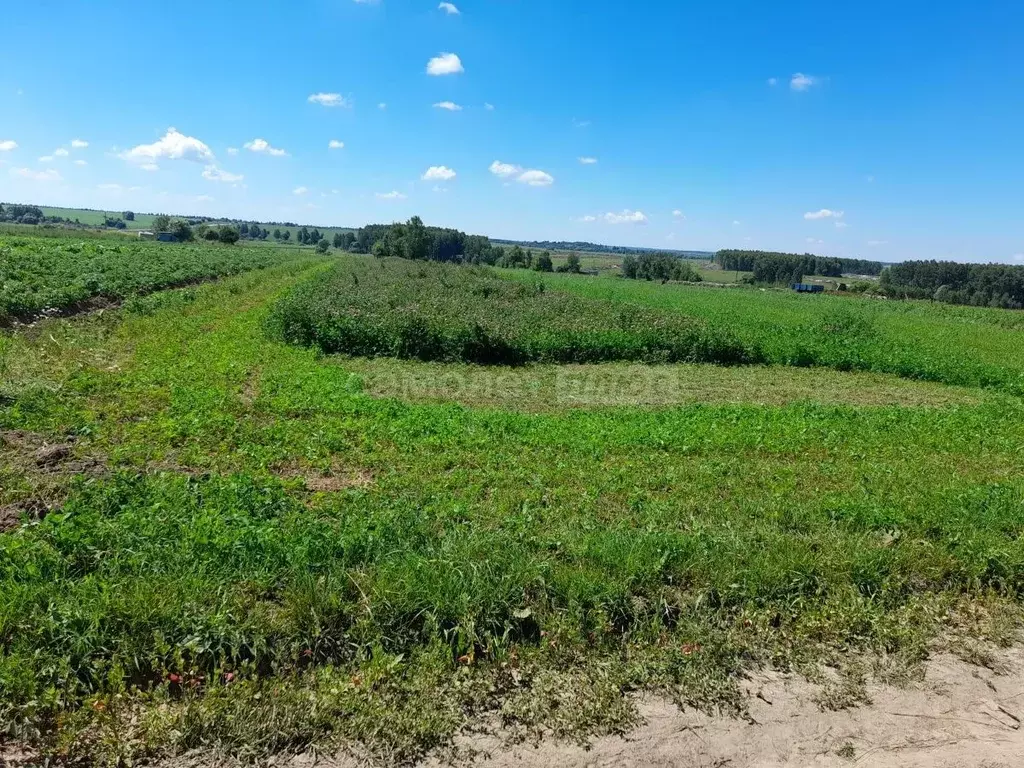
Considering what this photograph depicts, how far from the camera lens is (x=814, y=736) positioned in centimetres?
352

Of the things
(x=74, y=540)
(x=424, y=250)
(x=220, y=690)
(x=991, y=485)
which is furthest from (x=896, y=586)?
(x=424, y=250)

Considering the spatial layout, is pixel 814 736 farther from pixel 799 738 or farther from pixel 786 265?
pixel 786 265

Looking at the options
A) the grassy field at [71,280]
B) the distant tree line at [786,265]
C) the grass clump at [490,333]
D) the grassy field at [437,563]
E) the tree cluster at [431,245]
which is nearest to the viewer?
the grassy field at [437,563]

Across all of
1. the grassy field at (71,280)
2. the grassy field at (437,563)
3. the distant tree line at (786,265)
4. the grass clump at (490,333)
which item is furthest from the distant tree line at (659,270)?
the grassy field at (437,563)

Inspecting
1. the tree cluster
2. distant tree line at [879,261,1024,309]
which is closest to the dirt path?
distant tree line at [879,261,1024,309]

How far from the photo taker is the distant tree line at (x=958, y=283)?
235ft

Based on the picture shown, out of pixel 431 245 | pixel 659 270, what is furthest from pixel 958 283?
pixel 431 245

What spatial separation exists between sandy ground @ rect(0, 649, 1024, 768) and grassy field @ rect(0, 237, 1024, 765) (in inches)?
5.0

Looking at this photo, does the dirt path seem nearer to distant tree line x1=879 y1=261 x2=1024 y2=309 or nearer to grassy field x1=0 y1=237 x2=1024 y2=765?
grassy field x1=0 y1=237 x2=1024 y2=765

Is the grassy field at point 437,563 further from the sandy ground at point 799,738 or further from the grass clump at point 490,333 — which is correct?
the grass clump at point 490,333

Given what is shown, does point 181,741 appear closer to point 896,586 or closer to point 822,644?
point 822,644

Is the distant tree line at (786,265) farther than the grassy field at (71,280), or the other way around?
the distant tree line at (786,265)

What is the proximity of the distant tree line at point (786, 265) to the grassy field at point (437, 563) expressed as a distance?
10096cm

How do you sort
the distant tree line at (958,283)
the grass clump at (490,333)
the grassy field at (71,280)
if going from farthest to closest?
the distant tree line at (958,283)
the grass clump at (490,333)
the grassy field at (71,280)
